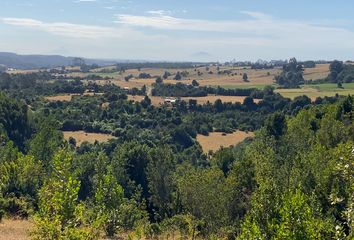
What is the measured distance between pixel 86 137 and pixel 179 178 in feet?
225

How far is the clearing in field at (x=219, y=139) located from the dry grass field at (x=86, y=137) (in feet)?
83.2

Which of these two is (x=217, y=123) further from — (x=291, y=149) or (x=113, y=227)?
(x=113, y=227)

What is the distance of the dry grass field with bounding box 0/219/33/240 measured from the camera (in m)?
33.8

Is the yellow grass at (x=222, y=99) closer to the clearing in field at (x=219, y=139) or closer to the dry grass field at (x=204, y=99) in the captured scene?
the dry grass field at (x=204, y=99)

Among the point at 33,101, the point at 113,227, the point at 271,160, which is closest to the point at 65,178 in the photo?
the point at 113,227

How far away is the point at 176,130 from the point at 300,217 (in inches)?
4333

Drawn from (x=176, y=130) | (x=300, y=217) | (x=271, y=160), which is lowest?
(x=176, y=130)

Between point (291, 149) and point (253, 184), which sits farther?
point (291, 149)

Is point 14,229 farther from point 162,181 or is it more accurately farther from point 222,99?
point 222,99

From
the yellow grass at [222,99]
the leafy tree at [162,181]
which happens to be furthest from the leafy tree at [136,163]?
the yellow grass at [222,99]

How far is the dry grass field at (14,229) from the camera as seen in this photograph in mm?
33781

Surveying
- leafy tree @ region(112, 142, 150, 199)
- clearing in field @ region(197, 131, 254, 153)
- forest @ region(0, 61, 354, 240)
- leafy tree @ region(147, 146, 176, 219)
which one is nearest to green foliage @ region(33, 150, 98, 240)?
forest @ region(0, 61, 354, 240)

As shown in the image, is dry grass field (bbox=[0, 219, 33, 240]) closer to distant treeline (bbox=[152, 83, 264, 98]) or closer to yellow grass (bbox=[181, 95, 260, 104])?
yellow grass (bbox=[181, 95, 260, 104])

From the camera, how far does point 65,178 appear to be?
21.9 meters
